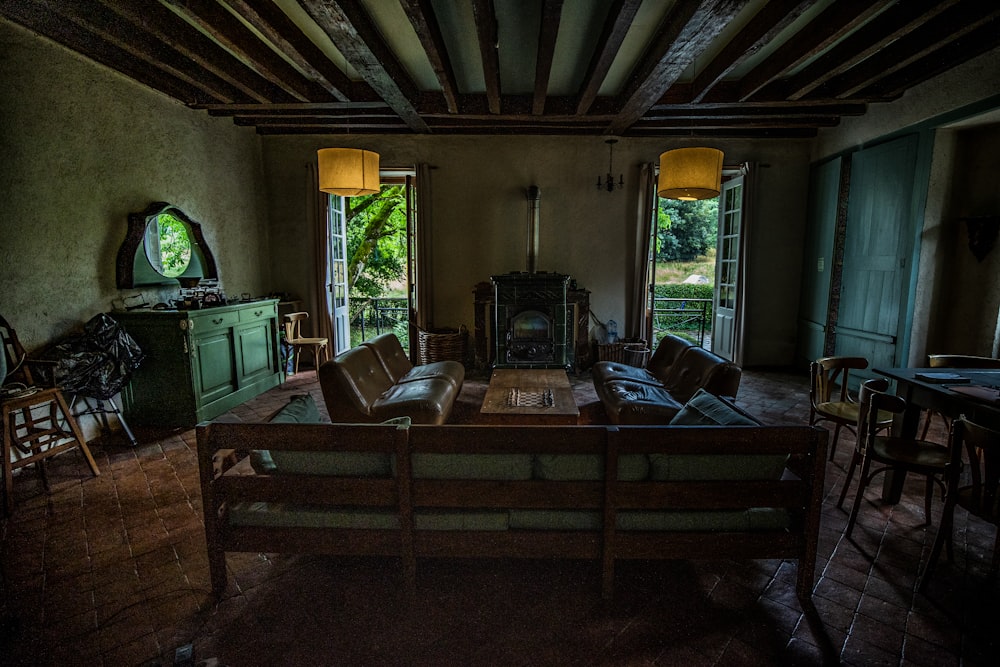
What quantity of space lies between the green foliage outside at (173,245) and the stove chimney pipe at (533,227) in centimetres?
349

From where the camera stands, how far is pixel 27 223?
3055mm

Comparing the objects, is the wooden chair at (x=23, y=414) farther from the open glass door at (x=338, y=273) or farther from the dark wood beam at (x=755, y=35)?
the dark wood beam at (x=755, y=35)

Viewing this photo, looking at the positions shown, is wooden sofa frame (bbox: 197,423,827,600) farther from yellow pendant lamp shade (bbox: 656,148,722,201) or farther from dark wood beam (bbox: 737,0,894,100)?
dark wood beam (bbox: 737,0,894,100)

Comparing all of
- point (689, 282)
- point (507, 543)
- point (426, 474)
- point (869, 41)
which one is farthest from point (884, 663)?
point (689, 282)

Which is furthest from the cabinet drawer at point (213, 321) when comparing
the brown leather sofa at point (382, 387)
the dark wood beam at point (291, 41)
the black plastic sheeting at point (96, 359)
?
the dark wood beam at point (291, 41)

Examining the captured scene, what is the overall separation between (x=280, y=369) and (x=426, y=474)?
3.93 m

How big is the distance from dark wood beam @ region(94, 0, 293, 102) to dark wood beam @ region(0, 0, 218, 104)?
37 centimetres

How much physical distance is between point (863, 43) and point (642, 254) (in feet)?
8.81

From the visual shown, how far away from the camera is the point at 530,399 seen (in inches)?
124

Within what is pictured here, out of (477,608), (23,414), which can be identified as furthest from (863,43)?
(23,414)

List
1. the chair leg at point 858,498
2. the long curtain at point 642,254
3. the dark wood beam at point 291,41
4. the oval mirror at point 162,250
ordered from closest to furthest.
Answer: the chair leg at point 858,498 < the dark wood beam at point 291,41 < the oval mirror at point 162,250 < the long curtain at point 642,254

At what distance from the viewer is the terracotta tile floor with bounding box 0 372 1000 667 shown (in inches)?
61.4

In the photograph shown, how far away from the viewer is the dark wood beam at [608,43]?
105 inches

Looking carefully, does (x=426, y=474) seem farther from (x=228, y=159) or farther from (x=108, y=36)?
(x=228, y=159)
